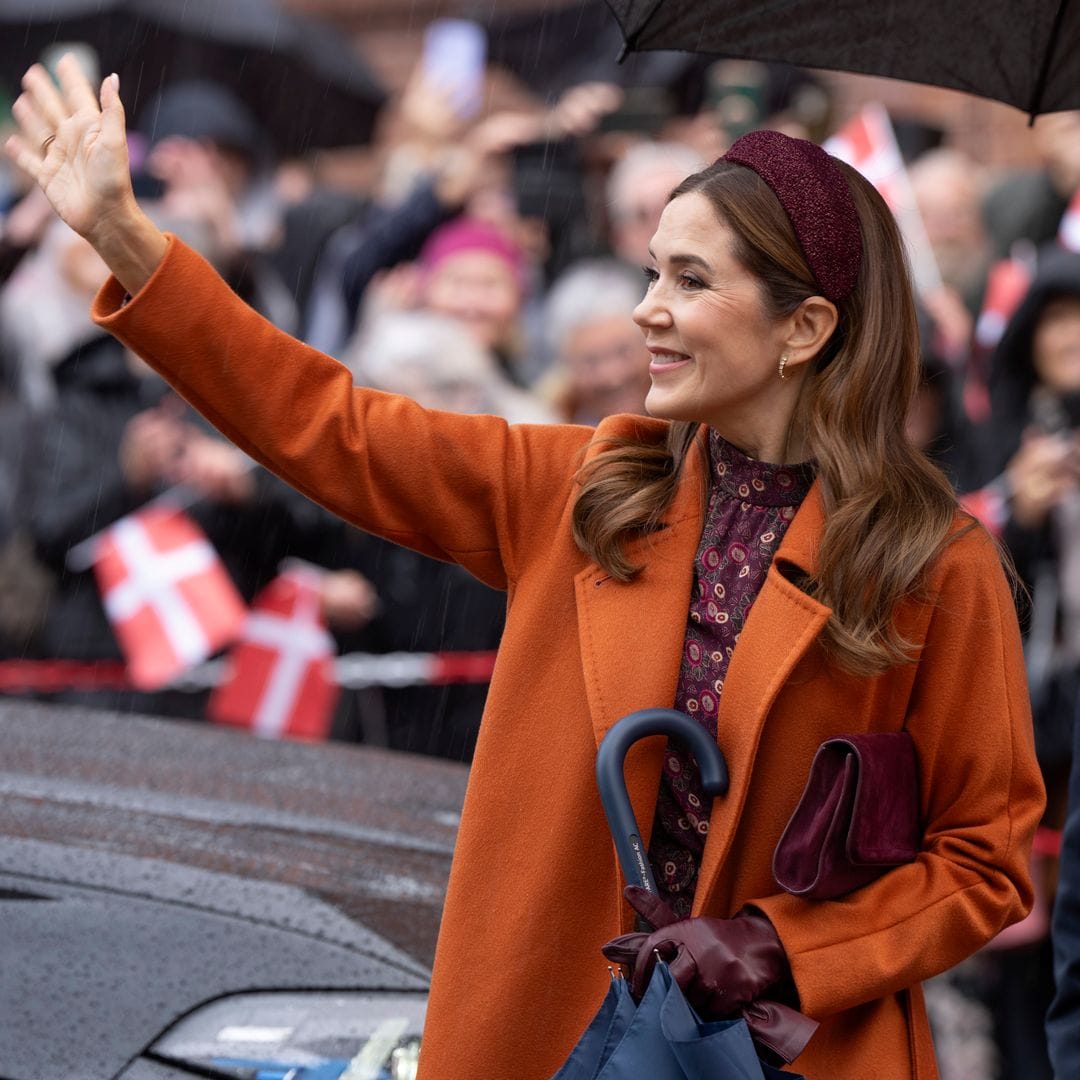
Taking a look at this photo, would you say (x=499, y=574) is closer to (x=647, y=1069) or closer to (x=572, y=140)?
(x=647, y=1069)

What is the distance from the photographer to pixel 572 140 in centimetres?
722

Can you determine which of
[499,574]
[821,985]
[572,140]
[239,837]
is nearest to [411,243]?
[572,140]

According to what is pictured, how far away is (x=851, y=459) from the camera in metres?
2.34

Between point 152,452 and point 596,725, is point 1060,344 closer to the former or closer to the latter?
point 152,452

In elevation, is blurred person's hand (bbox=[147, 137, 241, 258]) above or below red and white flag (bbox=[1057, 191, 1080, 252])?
below

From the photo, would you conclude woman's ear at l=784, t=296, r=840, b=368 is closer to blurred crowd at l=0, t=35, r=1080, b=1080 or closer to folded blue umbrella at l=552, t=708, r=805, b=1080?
folded blue umbrella at l=552, t=708, r=805, b=1080

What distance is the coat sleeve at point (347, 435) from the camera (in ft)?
7.20

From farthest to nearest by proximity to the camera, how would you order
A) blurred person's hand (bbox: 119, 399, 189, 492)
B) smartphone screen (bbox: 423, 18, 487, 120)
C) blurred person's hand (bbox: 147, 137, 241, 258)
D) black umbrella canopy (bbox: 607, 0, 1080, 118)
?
smartphone screen (bbox: 423, 18, 487, 120), blurred person's hand (bbox: 147, 137, 241, 258), blurred person's hand (bbox: 119, 399, 189, 492), black umbrella canopy (bbox: 607, 0, 1080, 118)

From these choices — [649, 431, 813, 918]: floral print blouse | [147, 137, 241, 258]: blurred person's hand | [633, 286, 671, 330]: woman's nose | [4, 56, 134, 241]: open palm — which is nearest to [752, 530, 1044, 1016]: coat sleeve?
[649, 431, 813, 918]: floral print blouse

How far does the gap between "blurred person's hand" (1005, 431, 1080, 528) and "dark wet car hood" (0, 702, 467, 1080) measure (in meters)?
2.68

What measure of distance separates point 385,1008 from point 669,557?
31.3 inches

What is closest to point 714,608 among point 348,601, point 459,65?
point 348,601

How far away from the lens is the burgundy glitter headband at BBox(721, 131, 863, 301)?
7.60 ft

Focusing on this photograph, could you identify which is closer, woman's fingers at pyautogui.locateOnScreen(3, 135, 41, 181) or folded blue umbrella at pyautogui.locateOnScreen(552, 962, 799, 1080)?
folded blue umbrella at pyautogui.locateOnScreen(552, 962, 799, 1080)
